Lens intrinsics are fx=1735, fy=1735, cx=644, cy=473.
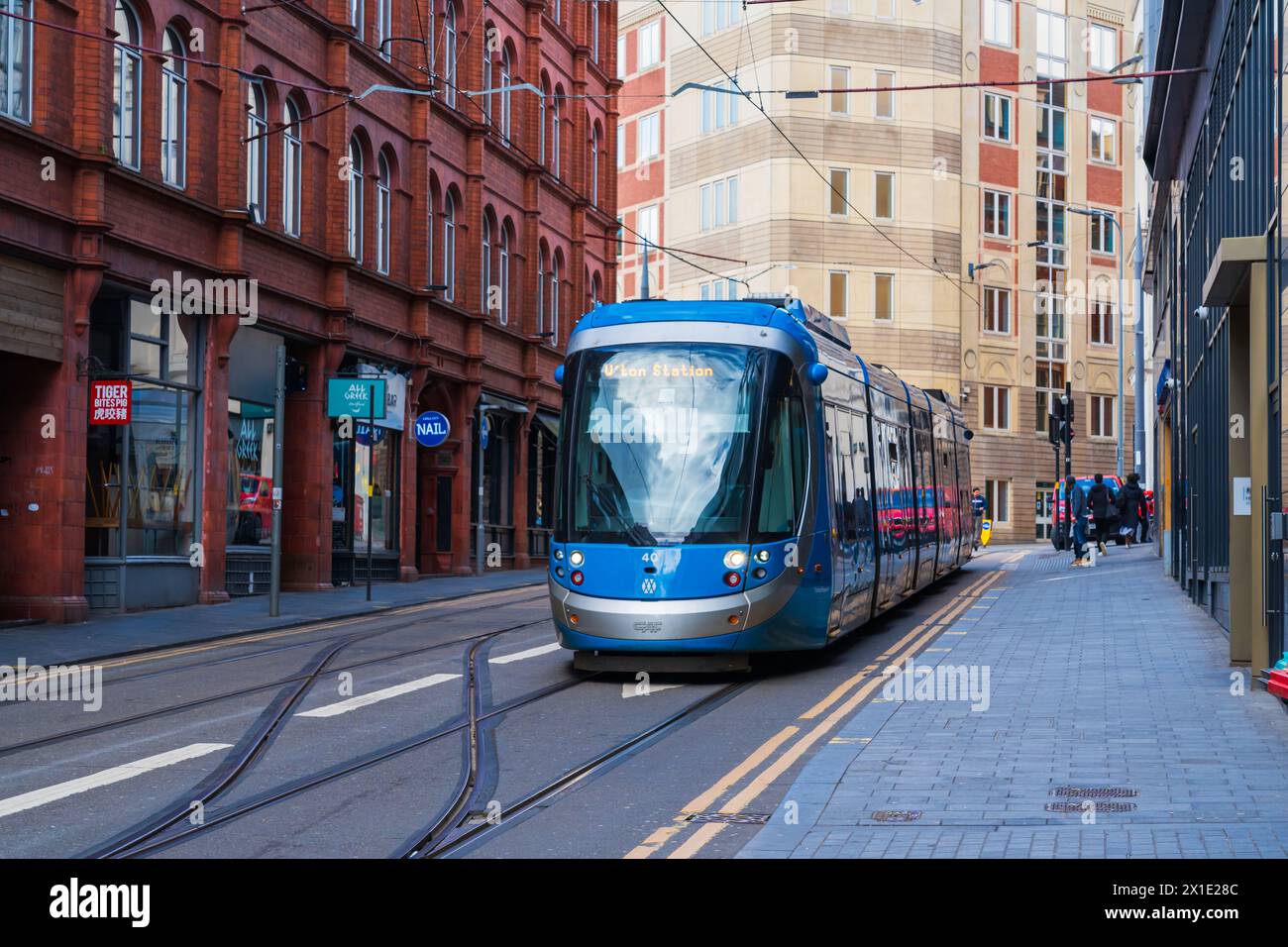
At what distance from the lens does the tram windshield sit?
14.8 metres

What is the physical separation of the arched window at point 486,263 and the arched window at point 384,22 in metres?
6.71

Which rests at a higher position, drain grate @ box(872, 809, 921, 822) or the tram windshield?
the tram windshield

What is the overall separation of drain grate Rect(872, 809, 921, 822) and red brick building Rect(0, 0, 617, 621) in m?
15.5

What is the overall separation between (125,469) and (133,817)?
644 inches

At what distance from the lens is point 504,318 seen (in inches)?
1668

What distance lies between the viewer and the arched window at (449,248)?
3785 cm

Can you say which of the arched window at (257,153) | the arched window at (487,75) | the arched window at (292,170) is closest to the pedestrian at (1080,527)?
the arched window at (487,75)

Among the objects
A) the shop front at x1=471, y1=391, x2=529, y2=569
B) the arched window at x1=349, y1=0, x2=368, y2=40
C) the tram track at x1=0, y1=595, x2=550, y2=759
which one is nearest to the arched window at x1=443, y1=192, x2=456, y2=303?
the shop front at x1=471, y1=391, x2=529, y2=569

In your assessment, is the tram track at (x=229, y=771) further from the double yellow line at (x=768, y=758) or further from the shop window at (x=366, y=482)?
the shop window at (x=366, y=482)

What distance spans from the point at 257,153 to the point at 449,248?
9841 millimetres

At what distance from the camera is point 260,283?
28047mm

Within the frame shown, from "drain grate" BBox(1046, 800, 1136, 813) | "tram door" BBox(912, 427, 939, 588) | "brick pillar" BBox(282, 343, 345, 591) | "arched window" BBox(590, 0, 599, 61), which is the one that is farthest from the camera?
"arched window" BBox(590, 0, 599, 61)

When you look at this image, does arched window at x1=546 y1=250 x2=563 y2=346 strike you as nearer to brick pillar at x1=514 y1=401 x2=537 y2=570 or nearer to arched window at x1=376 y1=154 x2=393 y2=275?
brick pillar at x1=514 y1=401 x2=537 y2=570

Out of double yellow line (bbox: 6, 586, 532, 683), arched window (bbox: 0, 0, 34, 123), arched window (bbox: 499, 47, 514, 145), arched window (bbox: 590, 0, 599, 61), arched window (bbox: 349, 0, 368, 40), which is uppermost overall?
arched window (bbox: 590, 0, 599, 61)
